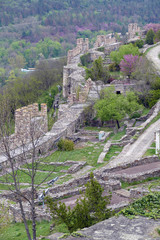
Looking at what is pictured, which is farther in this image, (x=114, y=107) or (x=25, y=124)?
(x=114, y=107)

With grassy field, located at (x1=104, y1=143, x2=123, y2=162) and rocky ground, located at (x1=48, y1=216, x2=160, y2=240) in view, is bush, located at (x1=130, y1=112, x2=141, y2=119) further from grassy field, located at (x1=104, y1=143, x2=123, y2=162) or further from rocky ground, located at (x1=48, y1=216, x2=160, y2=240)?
rocky ground, located at (x1=48, y1=216, x2=160, y2=240)

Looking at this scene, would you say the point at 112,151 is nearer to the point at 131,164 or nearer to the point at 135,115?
the point at 131,164

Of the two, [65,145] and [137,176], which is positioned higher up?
[137,176]

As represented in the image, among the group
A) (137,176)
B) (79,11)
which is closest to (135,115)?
(137,176)

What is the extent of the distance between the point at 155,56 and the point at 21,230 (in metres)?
34.3

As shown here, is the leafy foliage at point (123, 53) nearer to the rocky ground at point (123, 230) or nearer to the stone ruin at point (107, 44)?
the stone ruin at point (107, 44)

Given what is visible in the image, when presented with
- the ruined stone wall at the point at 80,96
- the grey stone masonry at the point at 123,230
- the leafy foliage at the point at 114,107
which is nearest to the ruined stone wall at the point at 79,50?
the ruined stone wall at the point at 80,96

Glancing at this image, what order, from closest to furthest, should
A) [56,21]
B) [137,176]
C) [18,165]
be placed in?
[137,176]
[18,165]
[56,21]

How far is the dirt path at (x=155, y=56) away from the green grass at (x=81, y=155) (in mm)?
17086

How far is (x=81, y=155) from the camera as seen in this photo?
24062mm

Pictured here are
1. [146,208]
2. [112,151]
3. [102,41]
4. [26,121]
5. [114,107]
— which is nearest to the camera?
[146,208]

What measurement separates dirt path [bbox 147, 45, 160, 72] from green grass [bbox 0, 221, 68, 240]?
89.3ft

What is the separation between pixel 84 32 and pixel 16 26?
22.2 m

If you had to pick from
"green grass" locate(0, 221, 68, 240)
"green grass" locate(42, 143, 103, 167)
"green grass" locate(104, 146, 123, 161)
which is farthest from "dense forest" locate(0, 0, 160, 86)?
"green grass" locate(0, 221, 68, 240)
